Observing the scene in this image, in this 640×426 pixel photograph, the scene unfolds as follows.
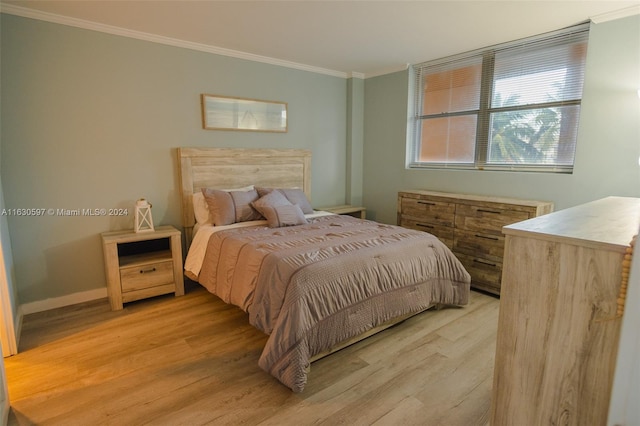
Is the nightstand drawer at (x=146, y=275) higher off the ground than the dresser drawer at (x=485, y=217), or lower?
lower

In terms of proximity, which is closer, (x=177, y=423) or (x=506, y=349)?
(x=506, y=349)

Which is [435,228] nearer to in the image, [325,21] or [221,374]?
[325,21]

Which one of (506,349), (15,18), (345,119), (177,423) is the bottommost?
(177,423)

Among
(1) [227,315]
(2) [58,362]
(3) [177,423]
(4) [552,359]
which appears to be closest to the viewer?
(4) [552,359]

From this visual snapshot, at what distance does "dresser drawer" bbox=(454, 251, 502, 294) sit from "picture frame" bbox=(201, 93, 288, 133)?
2.51 metres

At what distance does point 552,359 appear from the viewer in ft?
4.02

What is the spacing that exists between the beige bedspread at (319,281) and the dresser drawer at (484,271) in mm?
505

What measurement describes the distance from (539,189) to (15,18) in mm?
4593

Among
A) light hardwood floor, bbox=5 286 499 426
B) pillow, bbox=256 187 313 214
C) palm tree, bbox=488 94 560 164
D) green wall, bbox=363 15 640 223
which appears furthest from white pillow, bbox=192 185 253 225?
palm tree, bbox=488 94 560 164

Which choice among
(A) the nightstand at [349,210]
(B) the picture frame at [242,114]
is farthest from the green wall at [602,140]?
(B) the picture frame at [242,114]

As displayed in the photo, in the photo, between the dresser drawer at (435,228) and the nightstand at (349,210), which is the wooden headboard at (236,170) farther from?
the dresser drawer at (435,228)

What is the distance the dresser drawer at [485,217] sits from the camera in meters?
3.07

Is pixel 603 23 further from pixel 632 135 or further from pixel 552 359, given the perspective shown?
pixel 552 359

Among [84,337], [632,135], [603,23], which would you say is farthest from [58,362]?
[603,23]
